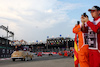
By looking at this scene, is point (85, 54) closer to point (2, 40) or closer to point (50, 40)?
point (2, 40)

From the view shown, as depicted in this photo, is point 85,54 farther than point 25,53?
No

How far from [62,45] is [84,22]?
79460 mm

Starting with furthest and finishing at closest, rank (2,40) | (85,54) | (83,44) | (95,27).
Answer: (2,40)
(83,44)
(85,54)
(95,27)

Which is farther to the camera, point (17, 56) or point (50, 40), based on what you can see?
point (50, 40)

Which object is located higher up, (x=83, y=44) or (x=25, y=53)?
(x=83, y=44)

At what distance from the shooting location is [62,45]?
81812 mm

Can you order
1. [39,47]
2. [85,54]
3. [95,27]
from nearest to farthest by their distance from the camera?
[95,27] < [85,54] < [39,47]

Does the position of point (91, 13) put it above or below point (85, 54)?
above

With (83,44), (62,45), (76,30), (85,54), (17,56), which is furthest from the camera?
(62,45)

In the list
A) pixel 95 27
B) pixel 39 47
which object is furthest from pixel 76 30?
pixel 39 47

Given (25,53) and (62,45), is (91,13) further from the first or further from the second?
(62,45)

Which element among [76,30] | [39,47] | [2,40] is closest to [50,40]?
[39,47]

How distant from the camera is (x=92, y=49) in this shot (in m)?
2.94

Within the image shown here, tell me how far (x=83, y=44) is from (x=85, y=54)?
0.31 m
